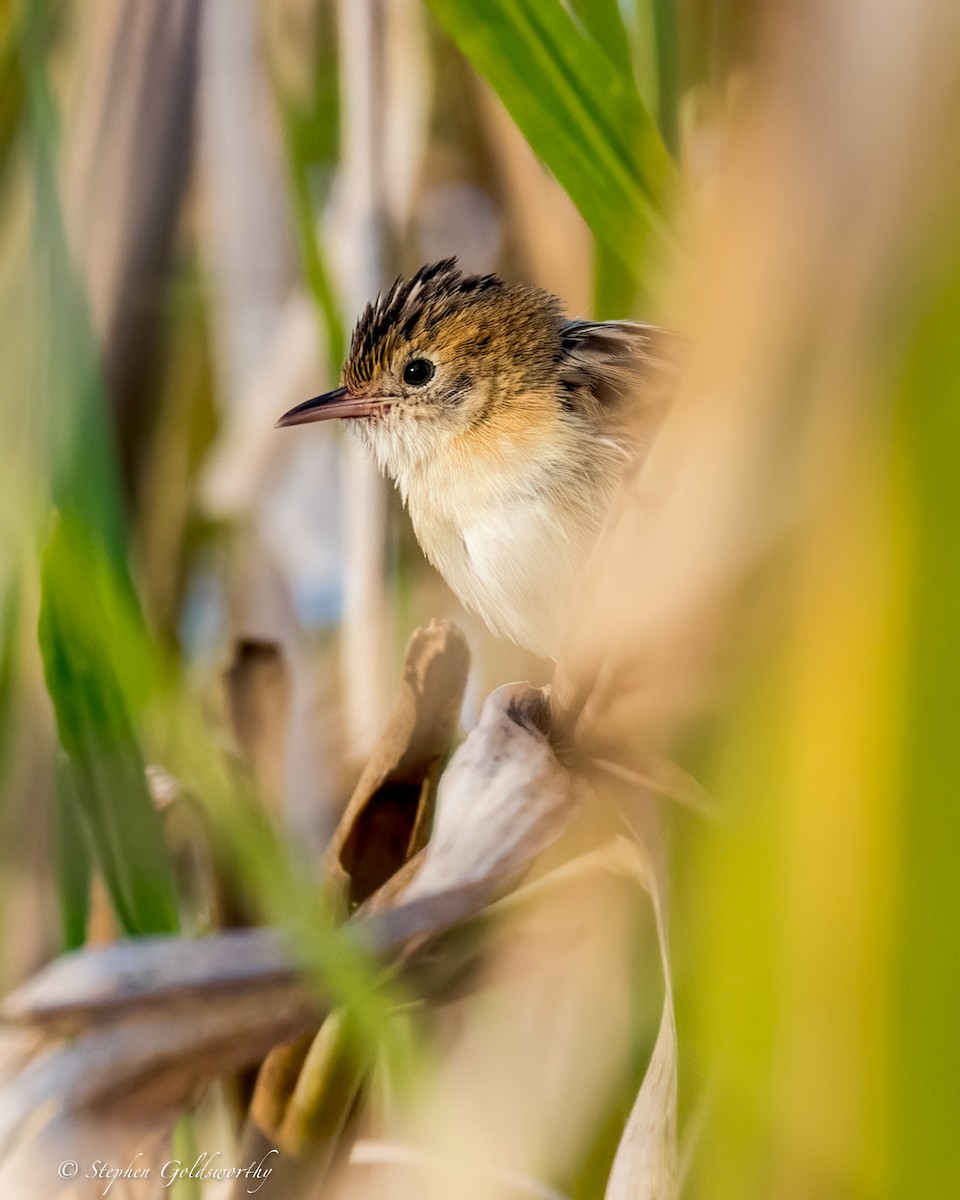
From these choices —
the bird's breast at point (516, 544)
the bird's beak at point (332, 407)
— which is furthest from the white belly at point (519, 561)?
the bird's beak at point (332, 407)

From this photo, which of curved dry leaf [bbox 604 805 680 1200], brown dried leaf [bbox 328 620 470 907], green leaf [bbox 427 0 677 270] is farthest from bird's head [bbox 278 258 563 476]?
curved dry leaf [bbox 604 805 680 1200]

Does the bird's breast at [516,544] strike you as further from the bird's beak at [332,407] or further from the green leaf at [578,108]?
the green leaf at [578,108]

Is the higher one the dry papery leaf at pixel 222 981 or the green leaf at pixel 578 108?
the green leaf at pixel 578 108

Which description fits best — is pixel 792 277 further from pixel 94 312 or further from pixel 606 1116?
pixel 94 312

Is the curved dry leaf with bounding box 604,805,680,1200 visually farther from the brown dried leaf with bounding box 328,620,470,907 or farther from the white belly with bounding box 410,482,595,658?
the white belly with bounding box 410,482,595,658

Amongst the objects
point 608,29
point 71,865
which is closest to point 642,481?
point 608,29

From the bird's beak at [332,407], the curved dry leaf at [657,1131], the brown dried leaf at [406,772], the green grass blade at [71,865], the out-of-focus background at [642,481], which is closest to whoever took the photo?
the out-of-focus background at [642,481]

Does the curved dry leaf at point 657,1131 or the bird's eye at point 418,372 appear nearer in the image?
the curved dry leaf at point 657,1131

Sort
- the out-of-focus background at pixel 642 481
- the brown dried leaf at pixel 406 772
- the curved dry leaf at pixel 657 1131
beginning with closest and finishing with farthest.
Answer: the out-of-focus background at pixel 642 481 → the curved dry leaf at pixel 657 1131 → the brown dried leaf at pixel 406 772
